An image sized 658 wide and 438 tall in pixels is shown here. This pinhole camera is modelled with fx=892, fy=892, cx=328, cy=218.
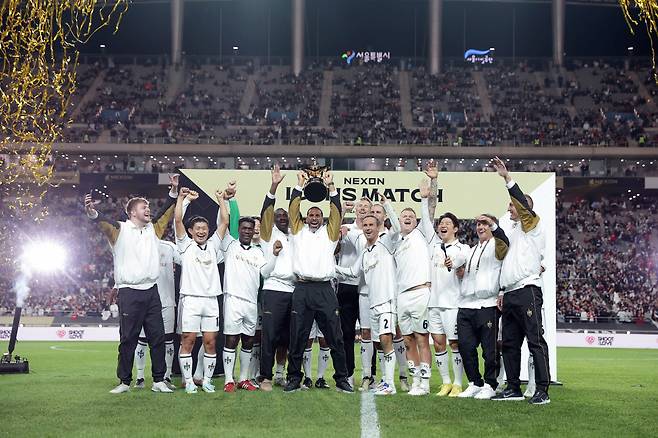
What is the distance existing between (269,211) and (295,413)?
130 inches

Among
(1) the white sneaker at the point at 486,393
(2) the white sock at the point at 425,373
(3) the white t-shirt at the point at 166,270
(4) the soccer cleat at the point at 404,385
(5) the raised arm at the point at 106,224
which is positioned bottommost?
(4) the soccer cleat at the point at 404,385

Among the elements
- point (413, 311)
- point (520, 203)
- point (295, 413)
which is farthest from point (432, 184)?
point (295, 413)

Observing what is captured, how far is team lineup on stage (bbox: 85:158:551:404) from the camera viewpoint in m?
11.5

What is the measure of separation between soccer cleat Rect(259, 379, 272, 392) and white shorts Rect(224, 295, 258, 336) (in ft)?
2.20

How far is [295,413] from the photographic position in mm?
9477

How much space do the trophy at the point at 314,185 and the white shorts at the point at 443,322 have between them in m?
2.21

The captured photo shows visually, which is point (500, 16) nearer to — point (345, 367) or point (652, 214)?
point (652, 214)

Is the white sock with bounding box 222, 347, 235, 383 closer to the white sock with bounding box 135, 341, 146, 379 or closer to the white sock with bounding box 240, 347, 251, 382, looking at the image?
the white sock with bounding box 240, 347, 251, 382

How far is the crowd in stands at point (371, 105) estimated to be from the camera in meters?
51.2

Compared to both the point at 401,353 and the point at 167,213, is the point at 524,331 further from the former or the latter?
the point at 167,213

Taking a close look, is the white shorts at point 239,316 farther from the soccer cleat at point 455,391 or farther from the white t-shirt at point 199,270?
the soccer cleat at point 455,391

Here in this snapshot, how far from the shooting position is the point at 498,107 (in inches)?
2219

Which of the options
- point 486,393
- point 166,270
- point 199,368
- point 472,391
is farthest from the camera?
point 199,368

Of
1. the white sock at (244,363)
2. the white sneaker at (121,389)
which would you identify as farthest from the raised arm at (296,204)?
the white sneaker at (121,389)
